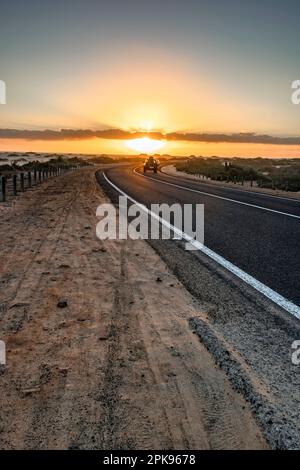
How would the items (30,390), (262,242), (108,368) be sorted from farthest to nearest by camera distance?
(262,242) → (108,368) → (30,390)

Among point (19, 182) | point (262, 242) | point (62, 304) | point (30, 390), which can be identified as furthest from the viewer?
point (19, 182)

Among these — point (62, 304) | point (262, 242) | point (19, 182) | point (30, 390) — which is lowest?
point (30, 390)

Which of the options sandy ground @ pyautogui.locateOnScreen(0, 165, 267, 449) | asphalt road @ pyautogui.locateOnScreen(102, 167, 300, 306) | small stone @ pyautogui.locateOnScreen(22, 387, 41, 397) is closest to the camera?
sandy ground @ pyautogui.locateOnScreen(0, 165, 267, 449)

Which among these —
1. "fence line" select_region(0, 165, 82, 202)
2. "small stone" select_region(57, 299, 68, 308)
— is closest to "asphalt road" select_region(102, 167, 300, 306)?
"small stone" select_region(57, 299, 68, 308)

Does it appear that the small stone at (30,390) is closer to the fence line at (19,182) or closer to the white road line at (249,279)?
the white road line at (249,279)

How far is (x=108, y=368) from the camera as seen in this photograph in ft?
10.7

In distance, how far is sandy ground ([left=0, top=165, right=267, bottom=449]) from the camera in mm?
2537

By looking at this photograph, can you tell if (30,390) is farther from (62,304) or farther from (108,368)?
(62,304)

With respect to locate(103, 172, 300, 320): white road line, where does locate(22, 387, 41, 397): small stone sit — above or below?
below

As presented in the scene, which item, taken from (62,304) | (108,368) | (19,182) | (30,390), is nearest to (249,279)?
(62,304)

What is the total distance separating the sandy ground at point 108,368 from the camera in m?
2.54

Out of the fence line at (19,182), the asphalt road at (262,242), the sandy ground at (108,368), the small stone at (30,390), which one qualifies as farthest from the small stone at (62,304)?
the fence line at (19,182)

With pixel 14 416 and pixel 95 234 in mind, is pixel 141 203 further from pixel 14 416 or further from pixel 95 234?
pixel 14 416

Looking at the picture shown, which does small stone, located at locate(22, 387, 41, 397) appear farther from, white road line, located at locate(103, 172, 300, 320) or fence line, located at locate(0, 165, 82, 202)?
fence line, located at locate(0, 165, 82, 202)
